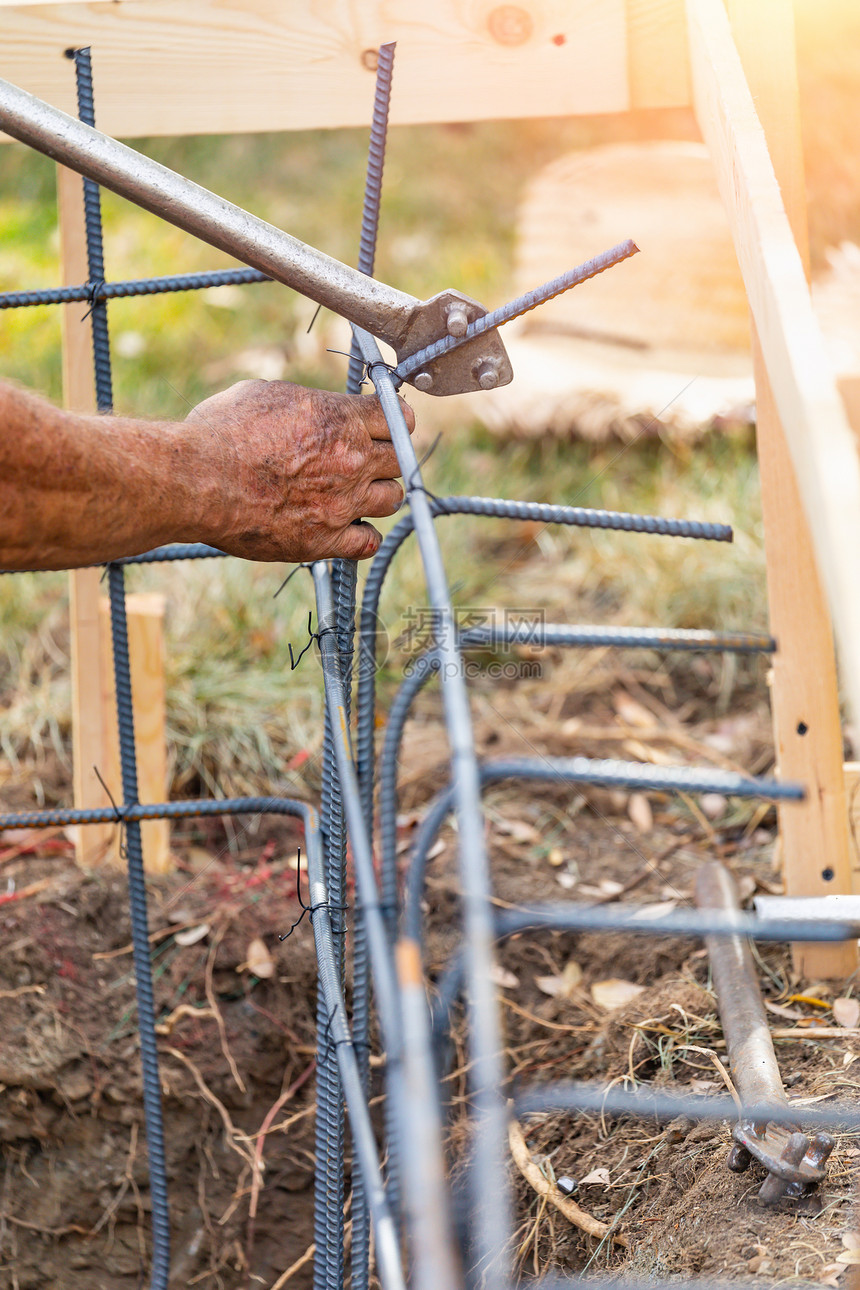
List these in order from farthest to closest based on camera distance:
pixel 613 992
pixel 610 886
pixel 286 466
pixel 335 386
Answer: pixel 335 386, pixel 610 886, pixel 613 992, pixel 286 466

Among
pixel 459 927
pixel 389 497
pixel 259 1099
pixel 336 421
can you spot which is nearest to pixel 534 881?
pixel 459 927

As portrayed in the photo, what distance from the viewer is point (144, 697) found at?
2012 mm

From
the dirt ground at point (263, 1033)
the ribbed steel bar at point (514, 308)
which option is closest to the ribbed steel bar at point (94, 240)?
the ribbed steel bar at point (514, 308)

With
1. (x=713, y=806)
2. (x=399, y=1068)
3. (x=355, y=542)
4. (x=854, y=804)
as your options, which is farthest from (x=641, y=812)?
(x=399, y=1068)

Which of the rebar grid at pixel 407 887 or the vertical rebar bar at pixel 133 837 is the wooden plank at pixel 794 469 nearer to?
the rebar grid at pixel 407 887

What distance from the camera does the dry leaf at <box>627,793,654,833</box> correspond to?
2264 mm

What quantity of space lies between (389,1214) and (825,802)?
995 millimetres

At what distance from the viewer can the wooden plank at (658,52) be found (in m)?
1.48

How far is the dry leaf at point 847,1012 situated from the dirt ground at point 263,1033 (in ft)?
0.07

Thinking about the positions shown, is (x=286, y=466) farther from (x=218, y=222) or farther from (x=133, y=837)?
(x=133, y=837)

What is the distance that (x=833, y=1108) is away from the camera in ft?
4.19

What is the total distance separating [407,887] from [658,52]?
3.89 ft

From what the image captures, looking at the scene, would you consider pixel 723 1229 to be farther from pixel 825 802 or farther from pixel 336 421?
pixel 336 421

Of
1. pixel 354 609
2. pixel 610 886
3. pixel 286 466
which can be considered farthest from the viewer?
pixel 610 886
